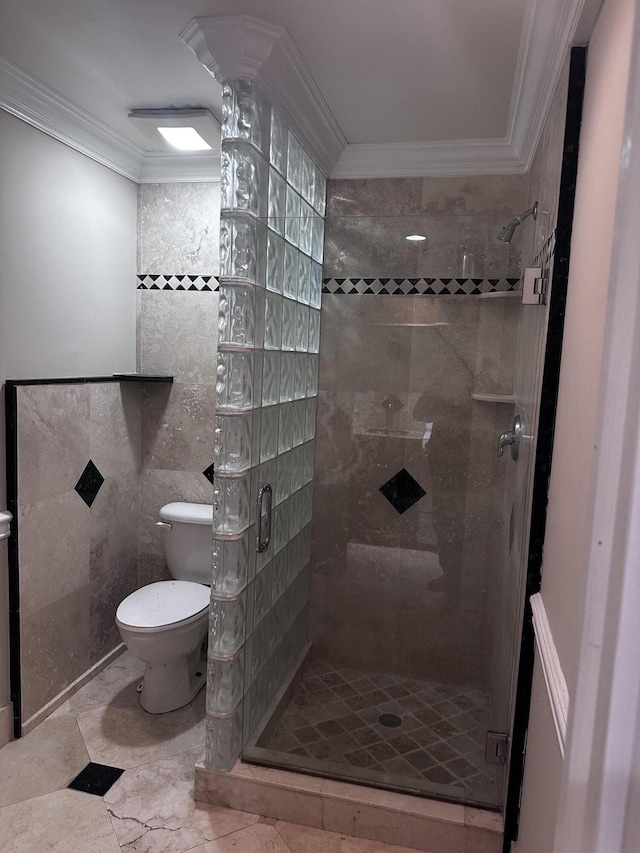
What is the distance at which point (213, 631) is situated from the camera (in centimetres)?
192

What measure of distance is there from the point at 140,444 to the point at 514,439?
1799mm

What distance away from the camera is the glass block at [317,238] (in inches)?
88.4

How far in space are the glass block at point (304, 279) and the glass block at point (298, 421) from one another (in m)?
0.39

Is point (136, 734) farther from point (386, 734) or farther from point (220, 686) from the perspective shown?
point (386, 734)

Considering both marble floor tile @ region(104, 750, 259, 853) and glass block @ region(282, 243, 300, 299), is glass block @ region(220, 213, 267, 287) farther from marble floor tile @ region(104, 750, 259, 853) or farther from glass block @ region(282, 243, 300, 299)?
marble floor tile @ region(104, 750, 259, 853)

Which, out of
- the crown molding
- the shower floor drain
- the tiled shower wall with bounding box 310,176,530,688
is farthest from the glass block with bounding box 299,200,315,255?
the shower floor drain

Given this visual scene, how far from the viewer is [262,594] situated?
6.97 feet

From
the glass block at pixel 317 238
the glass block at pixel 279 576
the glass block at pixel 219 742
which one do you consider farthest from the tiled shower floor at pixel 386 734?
the glass block at pixel 317 238

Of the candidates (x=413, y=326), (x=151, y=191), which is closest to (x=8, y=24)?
(x=151, y=191)

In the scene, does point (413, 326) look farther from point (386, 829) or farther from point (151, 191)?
point (386, 829)

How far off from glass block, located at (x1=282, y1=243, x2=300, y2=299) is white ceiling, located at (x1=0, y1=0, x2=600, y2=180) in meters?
0.54

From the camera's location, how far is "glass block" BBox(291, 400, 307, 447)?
2.26m

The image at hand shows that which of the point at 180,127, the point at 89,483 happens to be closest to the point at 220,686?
the point at 89,483

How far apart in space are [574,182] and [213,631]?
1649 millimetres
